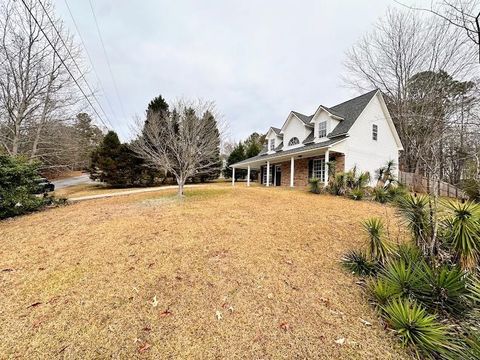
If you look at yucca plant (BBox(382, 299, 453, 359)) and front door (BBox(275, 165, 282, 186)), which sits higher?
front door (BBox(275, 165, 282, 186))

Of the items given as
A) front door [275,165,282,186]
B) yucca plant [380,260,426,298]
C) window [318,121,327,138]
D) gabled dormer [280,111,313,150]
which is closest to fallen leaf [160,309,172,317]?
yucca plant [380,260,426,298]

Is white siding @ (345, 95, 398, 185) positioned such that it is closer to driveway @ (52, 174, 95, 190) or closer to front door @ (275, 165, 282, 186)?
front door @ (275, 165, 282, 186)

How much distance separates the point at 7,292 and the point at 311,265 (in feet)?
16.4

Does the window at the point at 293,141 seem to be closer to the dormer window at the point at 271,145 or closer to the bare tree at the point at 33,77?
the dormer window at the point at 271,145

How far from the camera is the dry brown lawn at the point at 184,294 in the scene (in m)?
2.38

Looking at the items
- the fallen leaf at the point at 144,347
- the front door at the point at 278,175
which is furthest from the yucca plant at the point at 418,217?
the front door at the point at 278,175

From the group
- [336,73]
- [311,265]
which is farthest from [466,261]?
[336,73]

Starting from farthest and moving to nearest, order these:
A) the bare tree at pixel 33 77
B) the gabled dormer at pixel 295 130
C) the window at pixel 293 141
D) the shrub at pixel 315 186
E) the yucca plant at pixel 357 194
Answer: the window at pixel 293 141, the gabled dormer at pixel 295 130, the shrub at pixel 315 186, the bare tree at pixel 33 77, the yucca plant at pixel 357 194

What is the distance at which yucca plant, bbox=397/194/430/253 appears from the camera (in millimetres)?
3615

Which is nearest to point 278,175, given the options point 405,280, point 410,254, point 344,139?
point 344,139

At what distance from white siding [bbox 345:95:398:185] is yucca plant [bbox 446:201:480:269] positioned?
38.3ft

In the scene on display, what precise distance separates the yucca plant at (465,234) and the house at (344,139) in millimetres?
10229

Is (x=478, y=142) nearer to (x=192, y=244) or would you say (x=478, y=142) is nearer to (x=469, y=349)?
(x=469, y=349)

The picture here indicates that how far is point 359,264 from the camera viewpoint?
3.95 m
